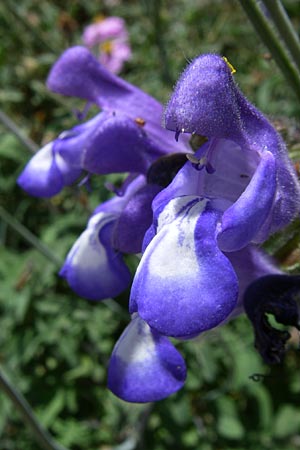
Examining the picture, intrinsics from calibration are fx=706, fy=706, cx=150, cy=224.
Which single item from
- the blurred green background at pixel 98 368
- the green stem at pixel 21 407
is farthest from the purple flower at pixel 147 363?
the blurred green background at pixel 98 368

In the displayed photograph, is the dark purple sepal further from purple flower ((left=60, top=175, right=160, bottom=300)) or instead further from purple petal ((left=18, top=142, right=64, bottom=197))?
A: purple petal ((left=18, top=142, right=64, bottom=197))

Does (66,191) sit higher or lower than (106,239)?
→ lower

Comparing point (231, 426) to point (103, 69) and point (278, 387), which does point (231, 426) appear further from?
point (103, 69)

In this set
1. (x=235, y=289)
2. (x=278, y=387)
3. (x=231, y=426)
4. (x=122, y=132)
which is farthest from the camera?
(x=278, y=387)

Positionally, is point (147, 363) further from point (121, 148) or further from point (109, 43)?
point (109, 43)

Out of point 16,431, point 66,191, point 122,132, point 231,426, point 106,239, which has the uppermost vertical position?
point 122,132

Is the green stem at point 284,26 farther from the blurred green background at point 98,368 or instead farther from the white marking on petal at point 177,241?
the blurred green background at point 98,368

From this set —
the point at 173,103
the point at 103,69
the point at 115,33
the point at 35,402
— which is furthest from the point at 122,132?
the point at 115,33

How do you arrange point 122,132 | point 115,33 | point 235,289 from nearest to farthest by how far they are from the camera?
point 235,289
point 122,132
point 115,33
